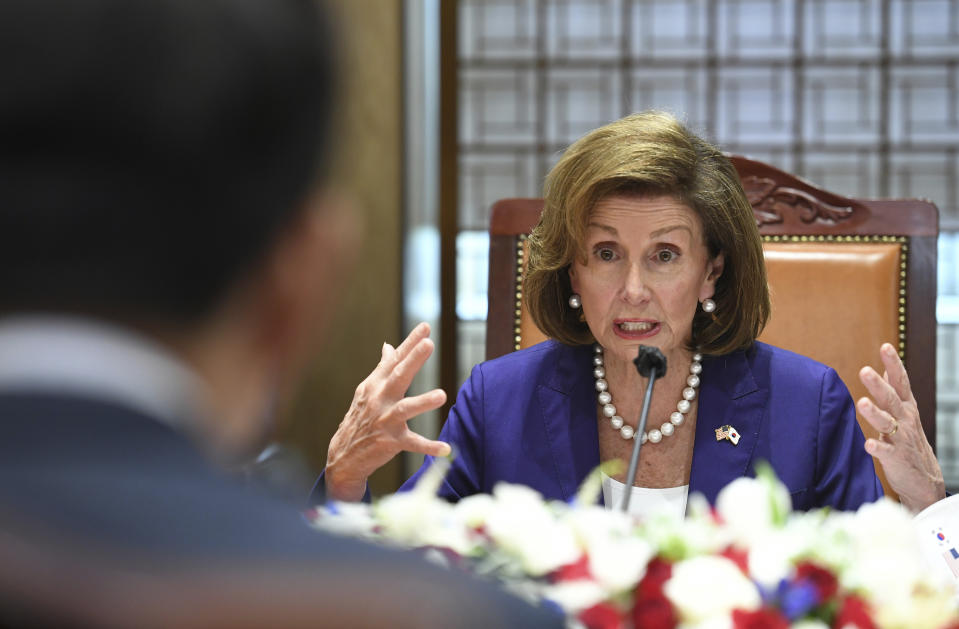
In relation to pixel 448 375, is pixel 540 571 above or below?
above

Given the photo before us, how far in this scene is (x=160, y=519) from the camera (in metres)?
0.30

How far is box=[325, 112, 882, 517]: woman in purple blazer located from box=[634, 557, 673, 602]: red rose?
100 cm

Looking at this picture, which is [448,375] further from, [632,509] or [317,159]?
[317,159]

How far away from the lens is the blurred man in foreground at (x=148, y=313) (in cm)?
29

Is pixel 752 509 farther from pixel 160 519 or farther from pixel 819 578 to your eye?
pixel 160 519

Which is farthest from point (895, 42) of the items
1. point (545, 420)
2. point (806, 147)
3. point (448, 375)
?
point (545, 420)

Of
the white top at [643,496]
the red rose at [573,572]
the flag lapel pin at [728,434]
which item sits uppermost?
the red rose at [573,572]

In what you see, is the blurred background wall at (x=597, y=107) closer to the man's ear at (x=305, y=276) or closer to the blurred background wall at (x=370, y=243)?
the blurred background wall at (x=370, y=243)

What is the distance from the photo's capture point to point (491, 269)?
2172 millimetres

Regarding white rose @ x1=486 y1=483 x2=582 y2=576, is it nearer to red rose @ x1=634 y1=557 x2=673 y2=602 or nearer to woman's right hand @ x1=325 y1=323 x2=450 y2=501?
red rose @ x1=634 y1=557 x2=673 y2=602

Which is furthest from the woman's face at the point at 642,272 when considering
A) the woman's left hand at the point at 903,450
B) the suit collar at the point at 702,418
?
the woman's left hand at the point at 903,450

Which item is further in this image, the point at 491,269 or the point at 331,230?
the point at 491,269

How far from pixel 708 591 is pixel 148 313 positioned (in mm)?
424

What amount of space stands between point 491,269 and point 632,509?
28.2 inches
